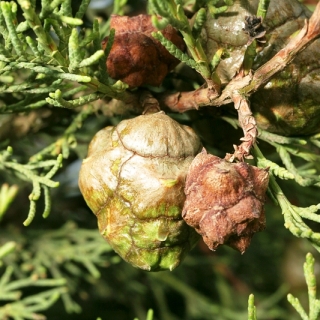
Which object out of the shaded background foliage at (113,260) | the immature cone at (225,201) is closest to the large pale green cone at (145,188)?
the immature cone at (225,201)

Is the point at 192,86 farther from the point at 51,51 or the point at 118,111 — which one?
the point at 51,51

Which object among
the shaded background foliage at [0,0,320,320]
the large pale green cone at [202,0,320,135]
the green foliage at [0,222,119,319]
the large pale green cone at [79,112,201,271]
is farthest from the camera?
the green foliage at [0,222,119,319]

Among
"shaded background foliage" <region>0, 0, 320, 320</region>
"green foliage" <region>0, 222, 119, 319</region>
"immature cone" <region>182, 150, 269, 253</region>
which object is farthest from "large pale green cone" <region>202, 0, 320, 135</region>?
"green foliage" <region>0, 222, 119, 319</region>

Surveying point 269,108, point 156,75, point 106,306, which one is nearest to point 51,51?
point 156,75

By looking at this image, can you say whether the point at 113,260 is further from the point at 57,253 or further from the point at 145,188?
the point at 145,188

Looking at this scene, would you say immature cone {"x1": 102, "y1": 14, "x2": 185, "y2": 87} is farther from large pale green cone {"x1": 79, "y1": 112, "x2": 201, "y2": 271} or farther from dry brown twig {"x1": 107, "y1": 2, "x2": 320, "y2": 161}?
large pale green cone {"x1": 79, "y1": 112, "x2": 201, "y2": 271}

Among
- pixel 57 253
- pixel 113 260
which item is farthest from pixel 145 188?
pixel 57 253
